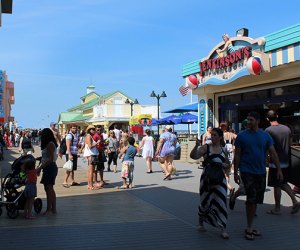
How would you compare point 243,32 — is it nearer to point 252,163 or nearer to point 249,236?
point 252,163

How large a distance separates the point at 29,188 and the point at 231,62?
406 inches

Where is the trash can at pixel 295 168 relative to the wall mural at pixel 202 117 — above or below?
below

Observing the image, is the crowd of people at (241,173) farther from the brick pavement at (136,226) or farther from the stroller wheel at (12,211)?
the stroller wheel at (12,211)

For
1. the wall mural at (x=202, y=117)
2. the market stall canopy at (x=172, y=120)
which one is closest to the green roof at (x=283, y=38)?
the wall mural at (x=202, y=117)

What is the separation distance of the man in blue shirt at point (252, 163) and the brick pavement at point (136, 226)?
1.46ft

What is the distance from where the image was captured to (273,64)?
13633 mm

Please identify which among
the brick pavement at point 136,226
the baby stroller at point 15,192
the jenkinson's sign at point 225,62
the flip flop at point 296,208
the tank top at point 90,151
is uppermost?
the jenkinson's sign at point 225,62

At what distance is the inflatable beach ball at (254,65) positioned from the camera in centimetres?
1366

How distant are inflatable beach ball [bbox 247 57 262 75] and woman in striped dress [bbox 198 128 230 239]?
8048 mm

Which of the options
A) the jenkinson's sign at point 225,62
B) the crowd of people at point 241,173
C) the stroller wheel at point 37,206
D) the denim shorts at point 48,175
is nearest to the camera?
the crowd of people at point 241,173

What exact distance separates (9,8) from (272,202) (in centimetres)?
807

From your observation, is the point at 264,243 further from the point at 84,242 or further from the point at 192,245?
the point at 84,242

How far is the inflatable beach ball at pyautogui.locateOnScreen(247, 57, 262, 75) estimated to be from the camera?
44.8 ft

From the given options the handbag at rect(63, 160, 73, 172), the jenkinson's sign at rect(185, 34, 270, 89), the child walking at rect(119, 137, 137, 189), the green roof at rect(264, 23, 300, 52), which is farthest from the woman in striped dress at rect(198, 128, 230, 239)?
the jenkinson's sign at rect(185, 34, 270, 89)
